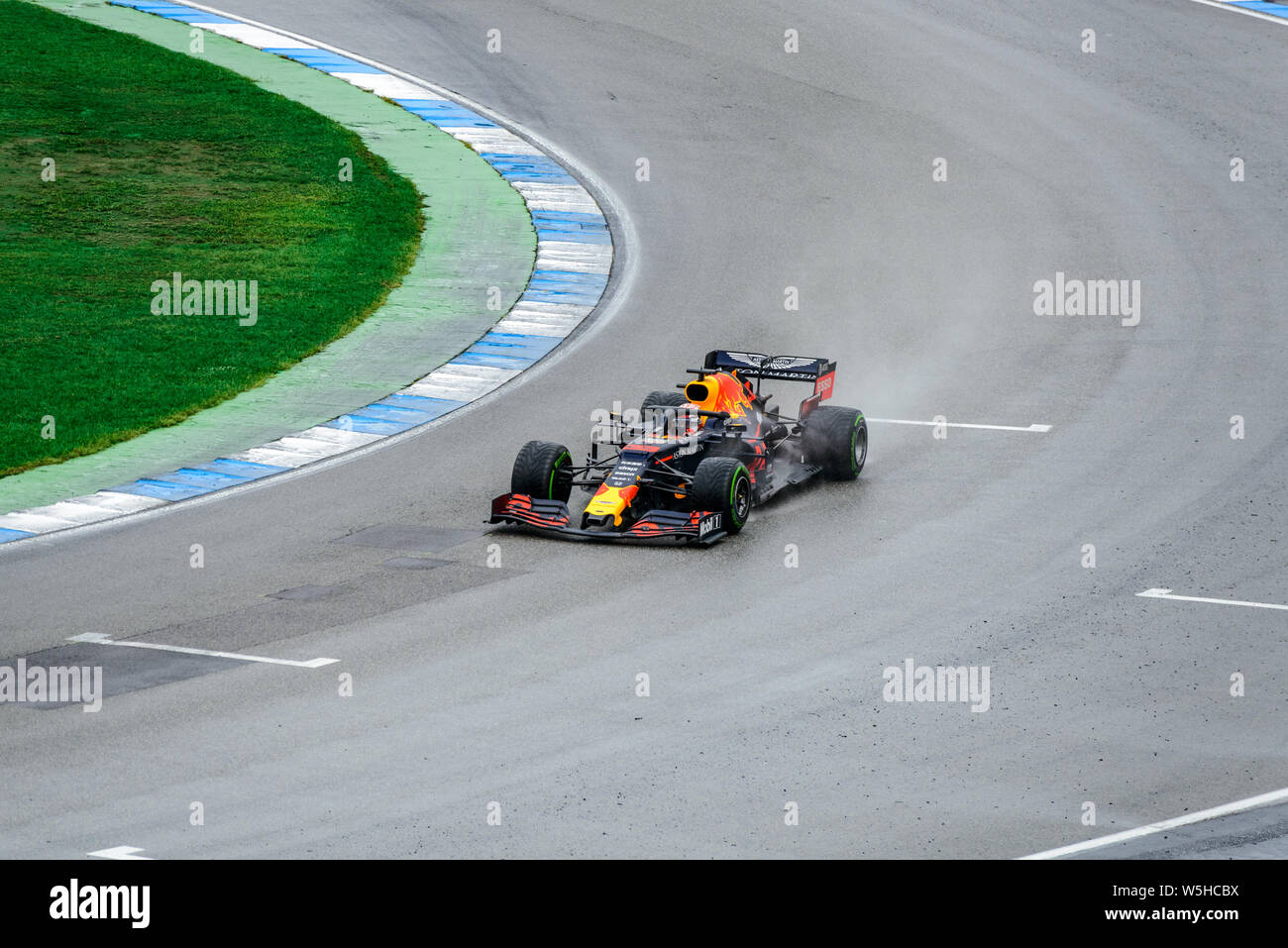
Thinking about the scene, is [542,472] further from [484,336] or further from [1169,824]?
[1169,824]

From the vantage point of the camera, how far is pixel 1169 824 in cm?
1078

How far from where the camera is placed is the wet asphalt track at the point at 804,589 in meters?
11.2

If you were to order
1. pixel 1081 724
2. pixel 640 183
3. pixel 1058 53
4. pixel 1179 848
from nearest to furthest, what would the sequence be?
1. pixel 1179 848
2. pixel 1081 724
3. pixel 640 183
4. pixel 1058 53

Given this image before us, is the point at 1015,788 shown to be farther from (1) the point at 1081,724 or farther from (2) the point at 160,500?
(2) the point at 160,500

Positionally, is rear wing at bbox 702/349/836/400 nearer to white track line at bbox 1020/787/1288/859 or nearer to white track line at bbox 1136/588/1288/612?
white track line at bbox 1136/588/1288/612

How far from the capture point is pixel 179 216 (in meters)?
29.4

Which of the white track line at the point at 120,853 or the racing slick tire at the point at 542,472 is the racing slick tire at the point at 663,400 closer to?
the racing slick tire at the point at 542,472

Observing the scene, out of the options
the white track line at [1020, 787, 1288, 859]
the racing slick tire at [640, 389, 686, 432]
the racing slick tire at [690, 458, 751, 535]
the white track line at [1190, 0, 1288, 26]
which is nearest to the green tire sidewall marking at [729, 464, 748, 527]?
the racing slick tire at [690, 458, 751, 535]

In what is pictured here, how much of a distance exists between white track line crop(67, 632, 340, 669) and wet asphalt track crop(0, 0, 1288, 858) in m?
0.14

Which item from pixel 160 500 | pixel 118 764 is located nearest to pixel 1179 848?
pixel 118 764

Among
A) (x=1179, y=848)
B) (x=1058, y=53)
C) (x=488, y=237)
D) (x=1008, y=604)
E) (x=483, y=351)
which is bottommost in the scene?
(x=1179, y=848)

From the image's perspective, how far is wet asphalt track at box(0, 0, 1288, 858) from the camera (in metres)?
11.2

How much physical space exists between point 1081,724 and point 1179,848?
226cm

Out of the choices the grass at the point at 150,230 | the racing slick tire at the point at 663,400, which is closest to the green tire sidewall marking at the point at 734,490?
the racing slick tire at the point at 663,400
